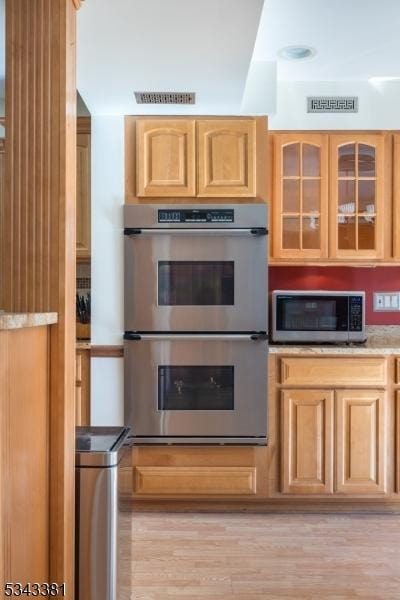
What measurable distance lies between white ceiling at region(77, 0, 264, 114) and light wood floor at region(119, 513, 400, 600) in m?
1.88

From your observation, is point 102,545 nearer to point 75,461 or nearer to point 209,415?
point 75,461

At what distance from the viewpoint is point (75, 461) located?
56.9 inches

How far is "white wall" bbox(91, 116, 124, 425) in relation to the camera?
289cm

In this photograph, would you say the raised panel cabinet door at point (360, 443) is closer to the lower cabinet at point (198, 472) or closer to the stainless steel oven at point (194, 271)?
the lower cabinet at point (198, 472)

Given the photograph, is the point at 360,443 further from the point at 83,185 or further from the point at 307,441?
the point at 83,185

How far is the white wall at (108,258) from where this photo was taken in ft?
9.48

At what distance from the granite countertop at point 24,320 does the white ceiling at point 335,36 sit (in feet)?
6.03

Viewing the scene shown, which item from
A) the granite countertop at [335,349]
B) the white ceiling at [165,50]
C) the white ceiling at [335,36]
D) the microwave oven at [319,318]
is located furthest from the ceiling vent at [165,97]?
the granite countertop at [335,349]

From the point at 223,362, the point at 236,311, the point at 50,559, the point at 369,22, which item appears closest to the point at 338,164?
the point at 369,22

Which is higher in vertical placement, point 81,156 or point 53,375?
point 81,156

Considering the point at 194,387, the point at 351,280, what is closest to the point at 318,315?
the point at 351,280

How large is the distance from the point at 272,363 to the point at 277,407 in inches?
10.0

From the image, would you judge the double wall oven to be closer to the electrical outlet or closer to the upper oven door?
the upper oven door

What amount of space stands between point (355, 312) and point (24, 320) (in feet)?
7.57
